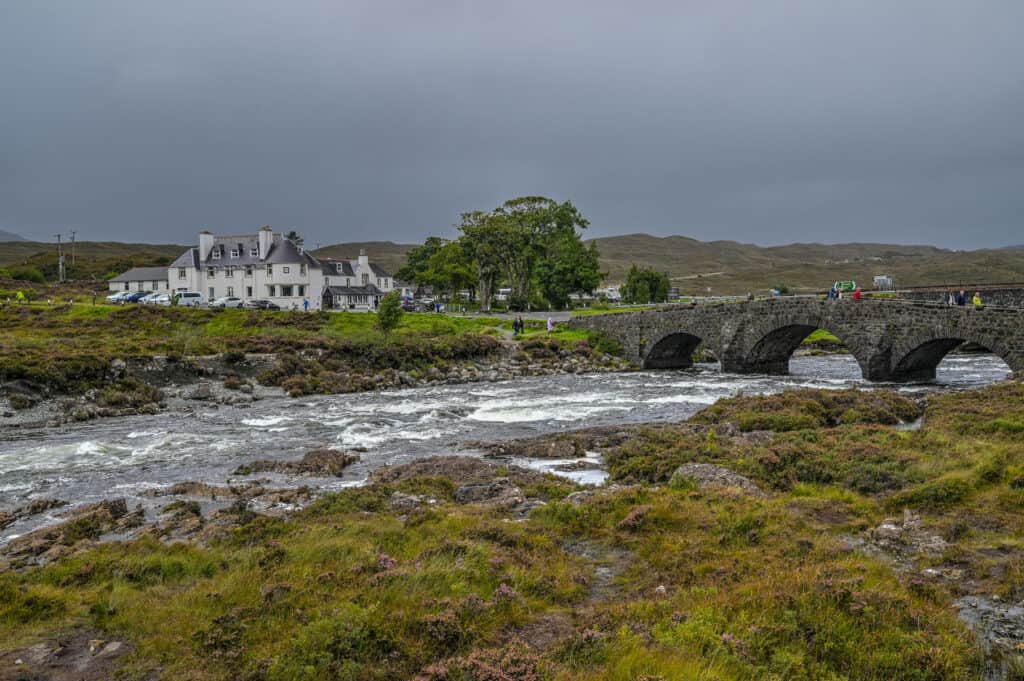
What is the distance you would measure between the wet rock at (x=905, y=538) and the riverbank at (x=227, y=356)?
1261 inches

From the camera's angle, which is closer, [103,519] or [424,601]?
[424,601]

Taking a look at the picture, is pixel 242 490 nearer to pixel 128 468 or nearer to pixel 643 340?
pixel 128 468

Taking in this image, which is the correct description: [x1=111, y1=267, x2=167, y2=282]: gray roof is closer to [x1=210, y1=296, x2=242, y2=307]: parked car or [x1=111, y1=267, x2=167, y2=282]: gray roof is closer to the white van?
A: the white van

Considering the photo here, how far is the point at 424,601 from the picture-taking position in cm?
846

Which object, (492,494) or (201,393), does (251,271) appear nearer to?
(201,393)

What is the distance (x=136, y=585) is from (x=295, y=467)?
920 centimetres

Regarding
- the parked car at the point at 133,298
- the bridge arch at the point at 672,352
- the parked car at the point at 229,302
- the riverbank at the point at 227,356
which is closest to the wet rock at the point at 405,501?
the riverbank at the point at 227,356

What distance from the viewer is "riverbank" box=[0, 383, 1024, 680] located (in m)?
7.15

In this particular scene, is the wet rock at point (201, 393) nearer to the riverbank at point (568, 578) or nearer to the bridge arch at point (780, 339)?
the riverbank at point (568, 578)

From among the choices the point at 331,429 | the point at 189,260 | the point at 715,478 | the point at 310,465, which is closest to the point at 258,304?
the point at 189,260

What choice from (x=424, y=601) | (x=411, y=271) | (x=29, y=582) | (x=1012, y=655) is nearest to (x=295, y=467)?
(x=29, y=582)

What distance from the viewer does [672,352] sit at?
→ 183 ft

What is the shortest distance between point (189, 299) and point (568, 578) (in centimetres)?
7469

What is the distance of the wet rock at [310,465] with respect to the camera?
18.4 meters
